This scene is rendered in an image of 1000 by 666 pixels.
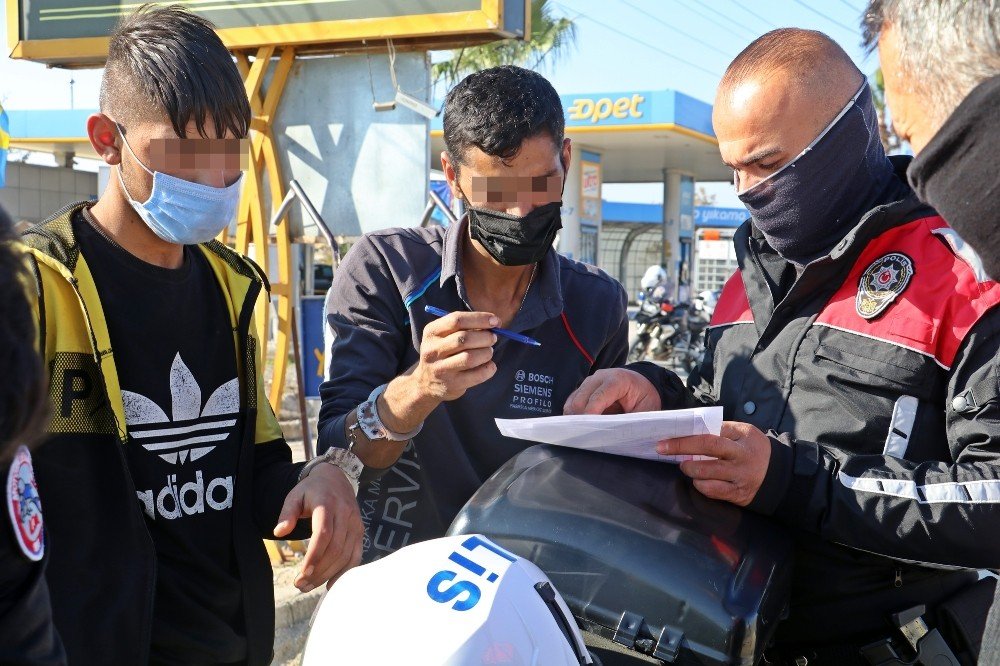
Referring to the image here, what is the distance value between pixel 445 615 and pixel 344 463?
32.9 inches

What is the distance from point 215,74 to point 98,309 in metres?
0.57

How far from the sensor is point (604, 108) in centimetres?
1947

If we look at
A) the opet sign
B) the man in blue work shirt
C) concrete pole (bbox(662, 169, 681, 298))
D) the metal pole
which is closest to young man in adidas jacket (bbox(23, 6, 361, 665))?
the man in blue work shirt

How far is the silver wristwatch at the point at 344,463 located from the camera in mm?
1839

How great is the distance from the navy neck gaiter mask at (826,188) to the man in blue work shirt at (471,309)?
0.52 meters

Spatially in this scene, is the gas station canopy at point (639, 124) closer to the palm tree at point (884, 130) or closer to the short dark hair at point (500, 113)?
the palm tree at point (884, 130)

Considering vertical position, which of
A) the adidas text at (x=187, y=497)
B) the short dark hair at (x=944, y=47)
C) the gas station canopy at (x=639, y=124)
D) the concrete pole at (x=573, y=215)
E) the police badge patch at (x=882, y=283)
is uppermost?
the gas station canopy at (x=639, y=124)

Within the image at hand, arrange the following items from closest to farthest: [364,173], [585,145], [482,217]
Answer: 1. [482,217]
2. [364,173]
3. [585,145]

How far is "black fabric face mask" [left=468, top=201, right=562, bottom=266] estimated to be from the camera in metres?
2.08

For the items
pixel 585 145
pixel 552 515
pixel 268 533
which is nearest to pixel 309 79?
pixel 268 533

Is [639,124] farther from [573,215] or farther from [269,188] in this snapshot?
[269,188]

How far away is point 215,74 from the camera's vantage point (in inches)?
72.7

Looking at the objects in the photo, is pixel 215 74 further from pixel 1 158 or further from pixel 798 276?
pixel 1 158

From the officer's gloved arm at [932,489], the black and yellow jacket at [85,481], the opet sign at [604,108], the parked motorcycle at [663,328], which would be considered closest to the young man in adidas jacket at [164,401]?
the black and yellow jacket at [85,481]
